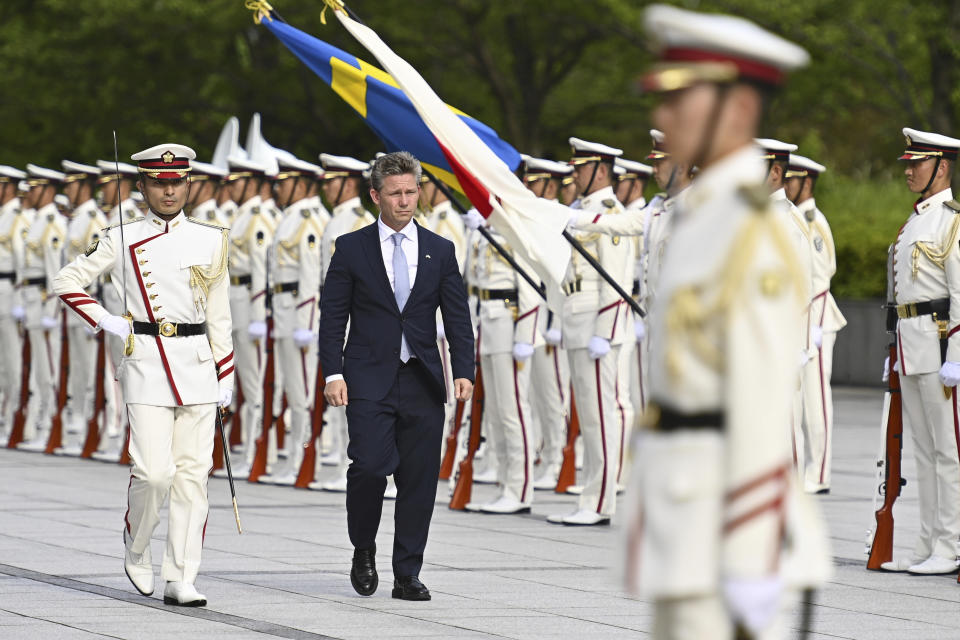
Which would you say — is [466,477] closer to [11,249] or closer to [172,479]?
[172,479]

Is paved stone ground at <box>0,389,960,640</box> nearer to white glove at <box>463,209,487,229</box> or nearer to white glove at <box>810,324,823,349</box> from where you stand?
white glove at <box>810,324,823,349</box>

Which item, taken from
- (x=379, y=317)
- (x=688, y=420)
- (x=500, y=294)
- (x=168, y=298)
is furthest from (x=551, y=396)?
(x=688, y=420)

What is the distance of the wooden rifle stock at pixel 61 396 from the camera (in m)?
17.0

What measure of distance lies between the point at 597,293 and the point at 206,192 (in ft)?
17.4

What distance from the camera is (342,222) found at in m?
14.0

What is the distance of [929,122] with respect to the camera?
2714 centimetres

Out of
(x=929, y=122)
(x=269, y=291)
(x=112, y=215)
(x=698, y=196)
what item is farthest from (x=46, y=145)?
(x=698, y=196)

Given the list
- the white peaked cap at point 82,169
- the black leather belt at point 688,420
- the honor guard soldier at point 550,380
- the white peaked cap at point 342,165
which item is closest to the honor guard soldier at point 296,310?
the white peaked cap at point 342,165

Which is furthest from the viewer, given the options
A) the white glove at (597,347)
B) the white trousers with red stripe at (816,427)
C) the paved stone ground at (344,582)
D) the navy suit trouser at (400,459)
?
the white trousers with red stripe at (816,427)

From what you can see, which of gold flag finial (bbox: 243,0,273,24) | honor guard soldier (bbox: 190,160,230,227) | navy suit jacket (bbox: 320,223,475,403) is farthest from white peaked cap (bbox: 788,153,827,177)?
honor guard soldier (bbox: 190,160,230,227)

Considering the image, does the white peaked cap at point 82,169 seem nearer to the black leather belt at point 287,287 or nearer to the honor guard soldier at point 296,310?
the honor guard soldier at point 296,310

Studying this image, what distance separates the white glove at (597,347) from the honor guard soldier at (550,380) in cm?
159

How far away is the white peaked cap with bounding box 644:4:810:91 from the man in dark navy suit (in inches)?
181

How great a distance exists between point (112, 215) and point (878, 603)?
398 inches
